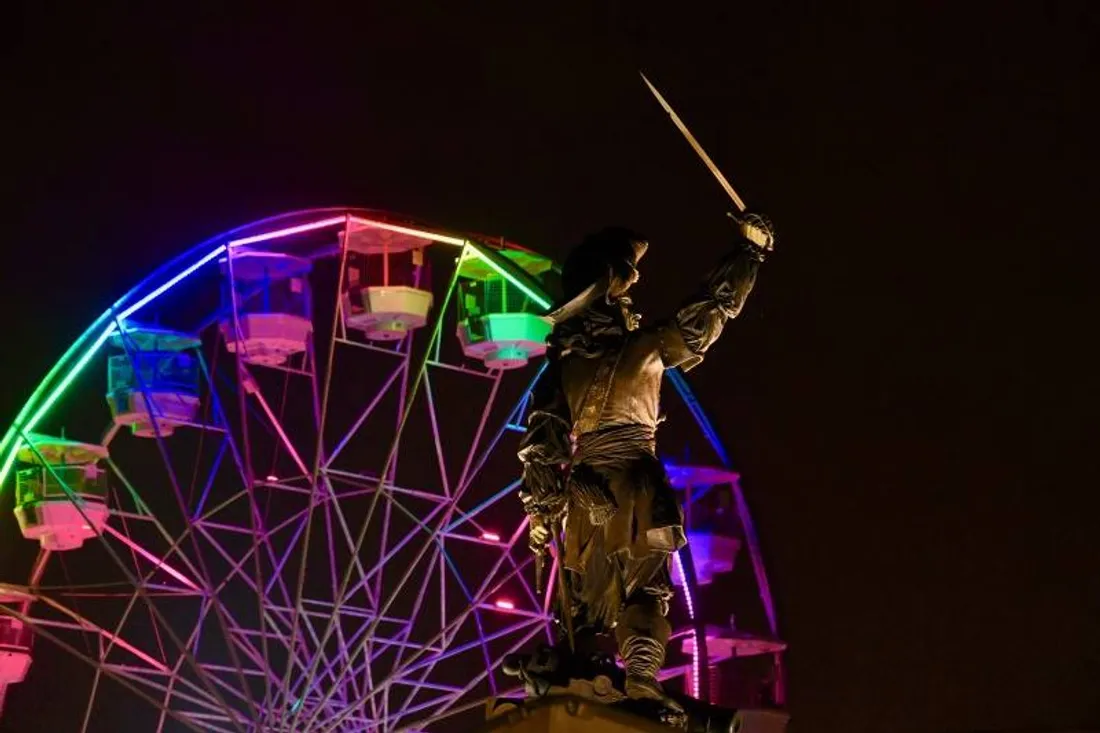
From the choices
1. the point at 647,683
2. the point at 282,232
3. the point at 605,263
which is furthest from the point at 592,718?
the point at 282,232

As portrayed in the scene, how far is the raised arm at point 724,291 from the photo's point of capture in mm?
7418

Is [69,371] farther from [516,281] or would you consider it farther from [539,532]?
[539,532]

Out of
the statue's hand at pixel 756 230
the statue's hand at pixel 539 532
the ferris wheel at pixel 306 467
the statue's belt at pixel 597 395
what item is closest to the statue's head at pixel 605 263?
the statue's belt at pixel 597 395

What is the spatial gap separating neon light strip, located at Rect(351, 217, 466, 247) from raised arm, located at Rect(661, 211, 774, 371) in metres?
10.5

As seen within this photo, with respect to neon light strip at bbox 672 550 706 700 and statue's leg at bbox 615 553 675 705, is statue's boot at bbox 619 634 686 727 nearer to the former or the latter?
statue's leg at bbox 615 553 675 705

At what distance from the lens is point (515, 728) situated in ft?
23.4

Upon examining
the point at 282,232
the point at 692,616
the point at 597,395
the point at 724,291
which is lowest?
the point at 692,616

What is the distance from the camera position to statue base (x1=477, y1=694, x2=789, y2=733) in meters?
6.96

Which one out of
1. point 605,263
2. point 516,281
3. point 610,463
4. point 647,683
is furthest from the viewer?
point 516,281

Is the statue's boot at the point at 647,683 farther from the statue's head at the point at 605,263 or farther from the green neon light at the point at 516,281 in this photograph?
the green neon light at the point at 516,281

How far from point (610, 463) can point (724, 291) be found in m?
0.89

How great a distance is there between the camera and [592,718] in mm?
6977

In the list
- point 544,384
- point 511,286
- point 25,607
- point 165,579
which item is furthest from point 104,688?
point 544,384

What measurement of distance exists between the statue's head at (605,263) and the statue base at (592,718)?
1862 mm
